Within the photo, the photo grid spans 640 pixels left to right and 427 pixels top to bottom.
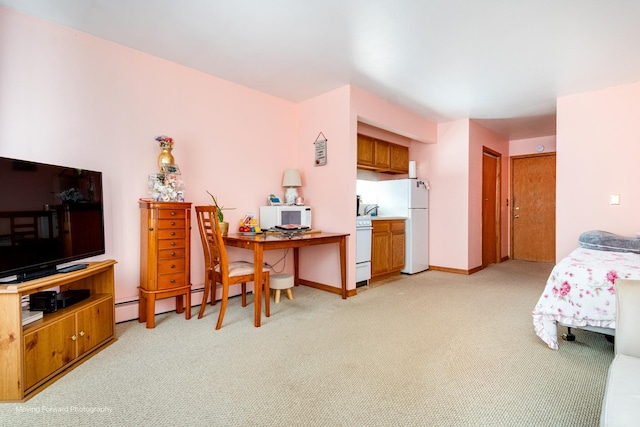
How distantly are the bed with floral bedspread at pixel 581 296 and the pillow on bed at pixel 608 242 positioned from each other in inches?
29.7

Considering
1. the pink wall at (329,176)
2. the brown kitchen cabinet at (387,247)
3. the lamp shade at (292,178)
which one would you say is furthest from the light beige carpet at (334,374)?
the lamp shade at (292,178)

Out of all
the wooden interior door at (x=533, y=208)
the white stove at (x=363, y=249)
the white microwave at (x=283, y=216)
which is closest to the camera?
the white microwave at (x=283, y=216)

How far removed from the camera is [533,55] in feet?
9.25

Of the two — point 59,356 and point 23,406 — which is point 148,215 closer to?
point 59,356

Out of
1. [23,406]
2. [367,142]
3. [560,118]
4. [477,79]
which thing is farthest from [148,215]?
[560,118]

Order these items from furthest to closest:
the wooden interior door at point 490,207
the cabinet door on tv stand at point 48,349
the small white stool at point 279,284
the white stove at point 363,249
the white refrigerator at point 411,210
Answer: the wooden interior door at point 490,207 < the white refrigerator at point 411,210 < the white stove at point 363,249 < the small white stool at point 279,284 < the cabinet door on tv stand at point 48,349

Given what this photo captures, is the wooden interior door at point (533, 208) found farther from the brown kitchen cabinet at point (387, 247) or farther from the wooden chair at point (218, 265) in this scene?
the wooden chair at point (218, 265)

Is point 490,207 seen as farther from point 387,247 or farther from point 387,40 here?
point 387,40

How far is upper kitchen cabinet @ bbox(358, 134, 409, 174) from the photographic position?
442cm

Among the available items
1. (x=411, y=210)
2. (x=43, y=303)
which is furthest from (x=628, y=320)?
(x=411, y=210)

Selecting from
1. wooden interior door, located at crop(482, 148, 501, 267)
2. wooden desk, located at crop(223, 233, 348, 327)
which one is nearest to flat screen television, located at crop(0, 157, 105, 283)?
wooden desk, located at crop(223, 233, 348, 327)

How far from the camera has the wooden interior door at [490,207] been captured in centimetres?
540

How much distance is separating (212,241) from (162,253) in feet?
1.33

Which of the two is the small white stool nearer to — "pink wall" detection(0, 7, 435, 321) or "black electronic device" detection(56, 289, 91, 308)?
"pink wall" detection(0, 7, 435, 321)
